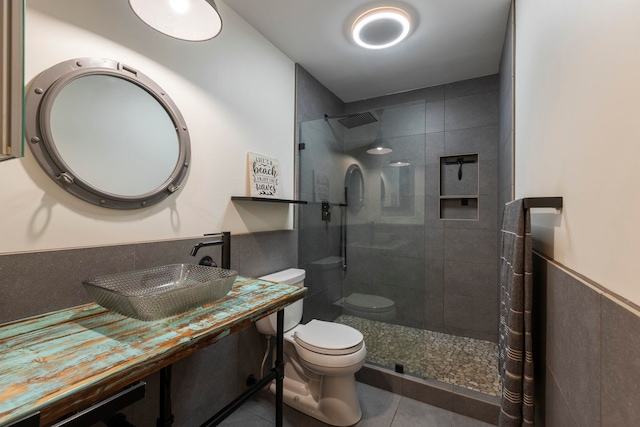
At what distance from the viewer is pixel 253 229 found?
179 centimetres

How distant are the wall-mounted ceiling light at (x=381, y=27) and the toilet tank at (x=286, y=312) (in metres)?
1.77

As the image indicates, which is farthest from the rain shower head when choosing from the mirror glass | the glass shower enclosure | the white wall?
the mirror glass

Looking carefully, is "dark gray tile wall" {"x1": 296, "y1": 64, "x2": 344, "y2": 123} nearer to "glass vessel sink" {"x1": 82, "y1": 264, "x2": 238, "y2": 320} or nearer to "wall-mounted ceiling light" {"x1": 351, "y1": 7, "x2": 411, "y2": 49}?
"wall-mounted ceiling light" {"x1": 351, "y1": 7, "x2": 411, "y2": 49}

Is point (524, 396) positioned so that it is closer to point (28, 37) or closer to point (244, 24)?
point (28, 37)

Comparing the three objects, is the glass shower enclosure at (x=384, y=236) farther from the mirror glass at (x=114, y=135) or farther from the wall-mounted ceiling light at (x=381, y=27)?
the mirror glass at (x=114, y=135)

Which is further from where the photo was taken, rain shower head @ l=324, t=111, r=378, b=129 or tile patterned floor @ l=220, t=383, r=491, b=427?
rain shower head @ l=324, t=111, r=378, b=129

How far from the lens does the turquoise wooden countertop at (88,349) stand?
0.50m

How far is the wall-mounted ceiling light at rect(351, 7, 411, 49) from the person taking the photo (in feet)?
5.36

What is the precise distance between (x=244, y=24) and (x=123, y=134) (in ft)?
3.81

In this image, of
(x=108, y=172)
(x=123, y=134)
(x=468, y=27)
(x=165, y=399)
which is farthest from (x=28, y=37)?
(x=468, y=27)

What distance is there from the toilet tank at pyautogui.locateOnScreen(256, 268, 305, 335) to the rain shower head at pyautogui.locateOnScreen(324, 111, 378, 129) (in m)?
1.39

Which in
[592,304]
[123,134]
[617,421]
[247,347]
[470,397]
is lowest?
[470,397]

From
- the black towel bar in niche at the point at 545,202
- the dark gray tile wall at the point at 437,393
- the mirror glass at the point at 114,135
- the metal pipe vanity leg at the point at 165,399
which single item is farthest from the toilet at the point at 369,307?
the mirror glass at the point at 114,135

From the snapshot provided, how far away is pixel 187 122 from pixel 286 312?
131cm
